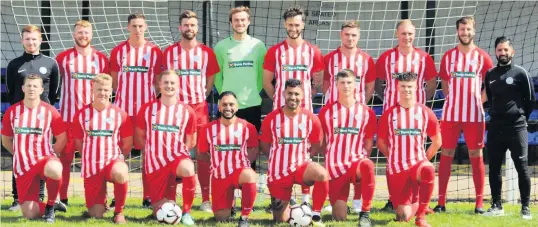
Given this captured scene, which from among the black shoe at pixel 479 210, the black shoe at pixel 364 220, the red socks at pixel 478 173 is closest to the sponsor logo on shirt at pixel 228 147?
the black shoe at pixel 364 220

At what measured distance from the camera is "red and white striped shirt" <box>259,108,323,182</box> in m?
5.53

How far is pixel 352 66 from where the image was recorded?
6.03 meters

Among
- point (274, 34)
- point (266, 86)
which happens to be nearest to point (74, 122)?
point (266, 86)

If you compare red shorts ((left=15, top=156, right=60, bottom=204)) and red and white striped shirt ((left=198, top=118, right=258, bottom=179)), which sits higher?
red and white striped shirt ((left=198, top=118, right=258, bottom=179))

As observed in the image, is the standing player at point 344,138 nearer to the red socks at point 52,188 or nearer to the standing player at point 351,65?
the standing player at point 351,65

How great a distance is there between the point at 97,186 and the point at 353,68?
7.19 ft

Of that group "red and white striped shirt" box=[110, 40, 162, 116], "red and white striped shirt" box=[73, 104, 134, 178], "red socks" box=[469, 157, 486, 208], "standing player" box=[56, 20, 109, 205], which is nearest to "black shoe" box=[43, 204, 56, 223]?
"red and white striped shirt" box=[73, 104, 134, 178]

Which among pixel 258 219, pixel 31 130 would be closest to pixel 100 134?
pixel 31 130

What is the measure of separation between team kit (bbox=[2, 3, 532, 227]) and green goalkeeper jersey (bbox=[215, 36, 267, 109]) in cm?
1

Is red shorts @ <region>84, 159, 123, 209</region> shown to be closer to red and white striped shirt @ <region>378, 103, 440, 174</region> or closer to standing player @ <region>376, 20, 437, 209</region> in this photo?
red and white striped shirt @ <region>378, 103, 440, 174</region>

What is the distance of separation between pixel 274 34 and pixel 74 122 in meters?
7.65

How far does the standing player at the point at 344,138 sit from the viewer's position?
5.60 m

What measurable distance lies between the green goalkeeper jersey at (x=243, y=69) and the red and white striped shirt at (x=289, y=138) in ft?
1.74

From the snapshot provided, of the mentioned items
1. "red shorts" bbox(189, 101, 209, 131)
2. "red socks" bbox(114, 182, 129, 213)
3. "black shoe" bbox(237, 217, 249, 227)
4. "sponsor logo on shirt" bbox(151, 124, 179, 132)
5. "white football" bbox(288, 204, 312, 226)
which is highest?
"red shorts" bbox(189, 101, 209, 131)
